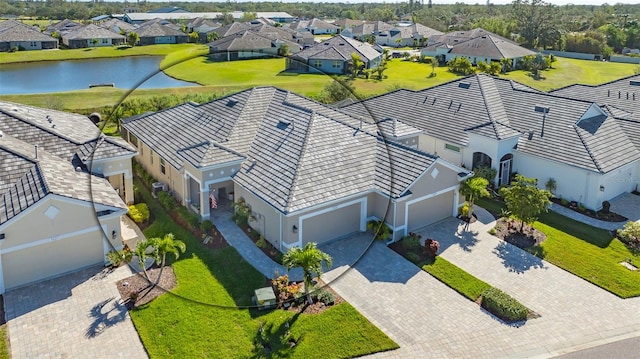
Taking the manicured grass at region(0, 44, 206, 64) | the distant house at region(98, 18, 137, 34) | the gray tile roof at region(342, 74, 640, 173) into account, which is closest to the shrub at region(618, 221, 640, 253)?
the gray tile roof at region(342, 74, 640, 173)

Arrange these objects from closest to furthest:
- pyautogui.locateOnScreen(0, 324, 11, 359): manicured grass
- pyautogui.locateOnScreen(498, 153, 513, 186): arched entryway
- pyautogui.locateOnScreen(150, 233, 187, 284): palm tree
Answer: pyautogui.locateOnScreen(150, 233, 187, 284): palm tree < pyautogui.locateOnScreen(0, 324, 11, 359): manicured grass < pyautogui.locateOnScreen(498, 153, 513, 186): arched entryway

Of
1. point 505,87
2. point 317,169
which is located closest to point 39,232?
point 317,169

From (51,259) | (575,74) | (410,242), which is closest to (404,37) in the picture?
(575,74)

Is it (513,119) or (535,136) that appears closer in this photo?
(535,136)

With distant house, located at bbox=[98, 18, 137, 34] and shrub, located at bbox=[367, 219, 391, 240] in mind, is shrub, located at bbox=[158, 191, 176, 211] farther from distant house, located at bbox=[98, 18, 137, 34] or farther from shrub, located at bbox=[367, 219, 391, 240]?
distant house, located at bbox=[98, 18, 137, 34]

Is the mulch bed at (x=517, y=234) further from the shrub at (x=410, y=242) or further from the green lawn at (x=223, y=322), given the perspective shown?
the green lawn at (x=223, y=322)

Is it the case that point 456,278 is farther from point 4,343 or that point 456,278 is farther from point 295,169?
point 4,343

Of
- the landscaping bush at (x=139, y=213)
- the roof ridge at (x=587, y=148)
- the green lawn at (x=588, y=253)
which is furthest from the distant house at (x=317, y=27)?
the landscaping bush at (x=139, y=213)
